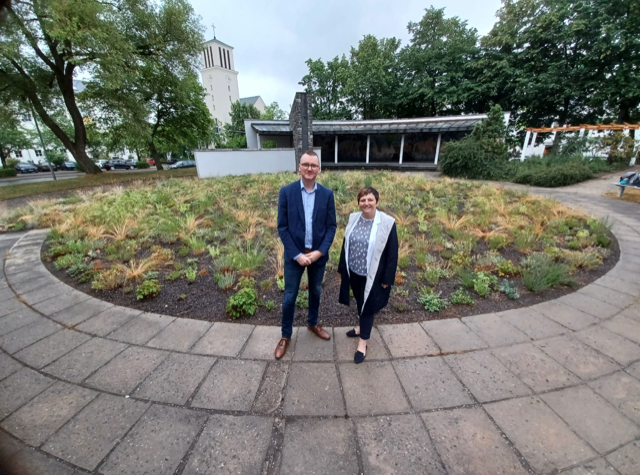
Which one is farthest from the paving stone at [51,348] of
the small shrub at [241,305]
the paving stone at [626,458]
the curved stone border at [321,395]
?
the paving stone at [626,458]

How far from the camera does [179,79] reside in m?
16.9

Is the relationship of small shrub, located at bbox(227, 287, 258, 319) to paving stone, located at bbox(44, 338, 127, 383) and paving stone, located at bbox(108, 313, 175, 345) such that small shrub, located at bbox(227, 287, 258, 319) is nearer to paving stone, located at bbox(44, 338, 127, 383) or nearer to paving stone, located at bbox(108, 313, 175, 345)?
paving stone, located at bbox(108, 313, 175, 345)

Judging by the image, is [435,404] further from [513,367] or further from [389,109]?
[389,109]

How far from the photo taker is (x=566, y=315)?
2785 mm

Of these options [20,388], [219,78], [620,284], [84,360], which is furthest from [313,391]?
[219,78]

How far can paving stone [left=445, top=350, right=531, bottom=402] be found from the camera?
193cm

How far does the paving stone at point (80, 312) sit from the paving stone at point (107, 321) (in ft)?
0.26

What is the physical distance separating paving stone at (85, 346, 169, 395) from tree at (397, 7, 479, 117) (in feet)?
86.5

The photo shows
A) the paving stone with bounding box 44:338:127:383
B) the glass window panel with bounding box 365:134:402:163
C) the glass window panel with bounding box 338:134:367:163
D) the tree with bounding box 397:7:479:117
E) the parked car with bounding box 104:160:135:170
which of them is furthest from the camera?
the parked car with bounding box 104:160:135:170

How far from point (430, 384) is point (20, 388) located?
3.07 metres

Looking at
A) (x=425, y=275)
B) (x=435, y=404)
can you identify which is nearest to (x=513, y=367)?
(x=435, y=404)

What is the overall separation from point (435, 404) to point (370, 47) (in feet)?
107

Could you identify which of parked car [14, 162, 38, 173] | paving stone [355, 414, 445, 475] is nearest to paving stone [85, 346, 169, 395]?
paving stone [355, 414, 445, 475]

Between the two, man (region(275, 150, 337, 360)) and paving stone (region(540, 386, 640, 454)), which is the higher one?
man (region(275, 150, 337, 360))
